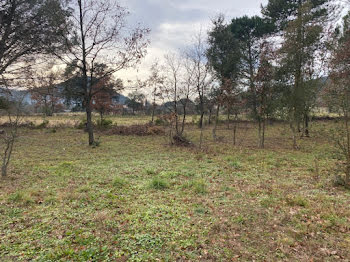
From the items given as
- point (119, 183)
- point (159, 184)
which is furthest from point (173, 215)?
point (119, 183)

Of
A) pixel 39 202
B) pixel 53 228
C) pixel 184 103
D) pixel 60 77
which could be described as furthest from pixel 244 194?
pixel 60 77

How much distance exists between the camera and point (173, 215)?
12.0ft

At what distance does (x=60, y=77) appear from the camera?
36.9 feet

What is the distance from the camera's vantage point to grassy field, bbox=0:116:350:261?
8.89 feet

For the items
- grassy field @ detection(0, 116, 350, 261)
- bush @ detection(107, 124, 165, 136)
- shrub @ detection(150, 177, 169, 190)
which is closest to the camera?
grassy field @ detection(0, 116, 350, 261)

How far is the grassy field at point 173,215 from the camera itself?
271cm

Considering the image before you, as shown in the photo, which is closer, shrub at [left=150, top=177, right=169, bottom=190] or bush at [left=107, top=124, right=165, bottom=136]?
shrub at [left=150, top=177, right=169, bottom=190]

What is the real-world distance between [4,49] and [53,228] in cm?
1153

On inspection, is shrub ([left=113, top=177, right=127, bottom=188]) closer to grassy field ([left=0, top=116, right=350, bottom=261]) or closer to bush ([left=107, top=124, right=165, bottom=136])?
grassy field ([left=0, top=116, right=350, bottom=261])

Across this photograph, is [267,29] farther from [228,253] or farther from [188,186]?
[228,253]

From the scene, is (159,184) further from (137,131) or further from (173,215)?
(137,131)

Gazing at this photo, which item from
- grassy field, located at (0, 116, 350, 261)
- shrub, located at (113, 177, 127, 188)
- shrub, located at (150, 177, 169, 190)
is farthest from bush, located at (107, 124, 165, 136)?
shrub, located at (150, 177, 169, 190)

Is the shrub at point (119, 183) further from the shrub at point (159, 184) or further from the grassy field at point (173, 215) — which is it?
the shrub at point (159, 184)

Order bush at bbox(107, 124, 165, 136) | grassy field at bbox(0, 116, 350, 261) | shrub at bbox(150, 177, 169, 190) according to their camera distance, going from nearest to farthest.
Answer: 1. grassy field at bbox(0, 116, 350, 261)
2. shrub at bbox(150, 177, 169, 190)
3. bush at bbox(107, 124, 165, 136)
